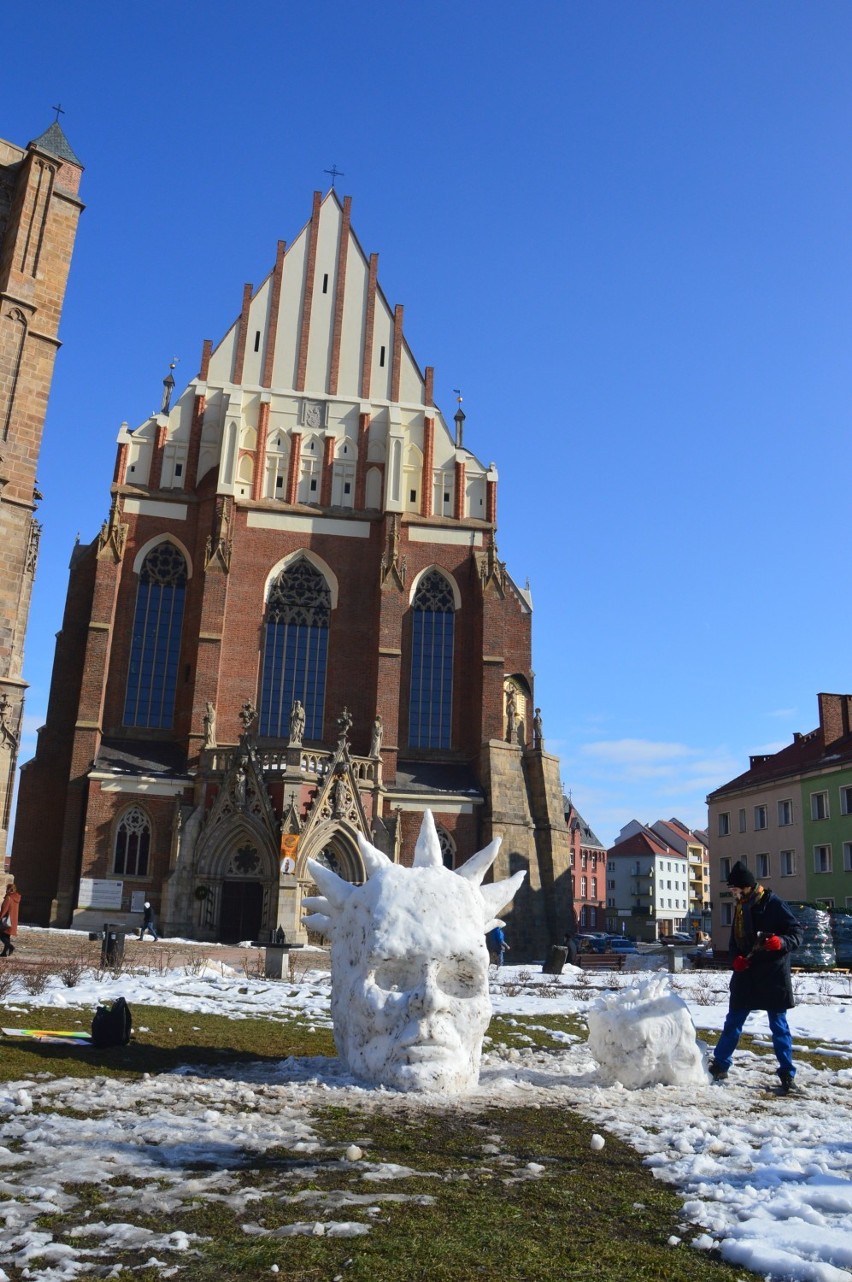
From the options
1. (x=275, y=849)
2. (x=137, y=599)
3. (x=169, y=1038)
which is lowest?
(x=169, y=1038)

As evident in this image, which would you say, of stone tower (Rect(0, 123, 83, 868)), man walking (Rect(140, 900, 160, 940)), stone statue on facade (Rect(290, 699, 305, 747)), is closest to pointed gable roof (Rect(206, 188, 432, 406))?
stone tower (Rect(0, 123, 83, 868))

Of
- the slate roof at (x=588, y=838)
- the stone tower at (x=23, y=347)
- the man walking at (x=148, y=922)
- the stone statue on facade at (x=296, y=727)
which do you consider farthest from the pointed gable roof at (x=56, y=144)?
the slate roof at (x=588, y=838)

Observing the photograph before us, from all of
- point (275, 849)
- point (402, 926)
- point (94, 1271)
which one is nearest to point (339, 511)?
point (275, 849)

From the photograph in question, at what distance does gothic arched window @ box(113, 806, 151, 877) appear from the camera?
1193 inches

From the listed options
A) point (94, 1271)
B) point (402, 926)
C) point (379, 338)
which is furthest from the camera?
point (379, 338)

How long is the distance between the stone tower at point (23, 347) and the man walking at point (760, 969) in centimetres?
1609

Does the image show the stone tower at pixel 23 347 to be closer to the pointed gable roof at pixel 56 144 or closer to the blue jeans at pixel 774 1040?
the pointed gable roof at pixel 56 144

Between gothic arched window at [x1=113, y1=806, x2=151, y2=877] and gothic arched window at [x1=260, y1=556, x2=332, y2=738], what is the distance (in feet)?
15.7

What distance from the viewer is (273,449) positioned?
35812 millimetres

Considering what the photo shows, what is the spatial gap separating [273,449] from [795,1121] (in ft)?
105

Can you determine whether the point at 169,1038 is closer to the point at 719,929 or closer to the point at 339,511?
the point at 339,511

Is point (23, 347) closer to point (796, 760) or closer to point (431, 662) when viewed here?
point (431, 662)

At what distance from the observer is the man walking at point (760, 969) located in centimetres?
779

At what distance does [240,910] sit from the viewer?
29.5 metres
